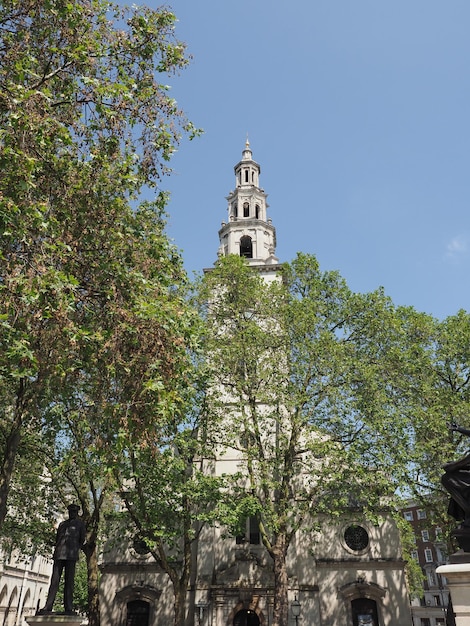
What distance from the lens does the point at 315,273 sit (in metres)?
22.9

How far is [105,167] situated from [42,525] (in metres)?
17.2

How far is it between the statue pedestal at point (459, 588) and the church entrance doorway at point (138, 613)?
22.0 metres

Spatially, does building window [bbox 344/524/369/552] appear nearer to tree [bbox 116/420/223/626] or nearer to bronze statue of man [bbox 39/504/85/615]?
tree [bbox 116/420/223/626]

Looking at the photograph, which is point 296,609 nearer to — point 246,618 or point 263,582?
point 263,582

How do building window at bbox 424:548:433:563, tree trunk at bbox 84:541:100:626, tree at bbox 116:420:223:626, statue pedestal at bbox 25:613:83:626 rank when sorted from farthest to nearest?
building window at bbox 424:548:433:563, tree trunk at bbox 84:541:100:626, tree at bbox 116:420:223:626, statue pedestal at bbox 25:613:83:626

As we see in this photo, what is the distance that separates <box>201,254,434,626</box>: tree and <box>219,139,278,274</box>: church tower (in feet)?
28.0

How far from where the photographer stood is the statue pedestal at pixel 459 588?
24.2 ft

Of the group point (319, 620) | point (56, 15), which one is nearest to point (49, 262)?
point (56, 15)

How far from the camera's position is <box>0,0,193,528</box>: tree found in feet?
26.9

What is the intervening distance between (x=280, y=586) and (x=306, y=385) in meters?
7.81

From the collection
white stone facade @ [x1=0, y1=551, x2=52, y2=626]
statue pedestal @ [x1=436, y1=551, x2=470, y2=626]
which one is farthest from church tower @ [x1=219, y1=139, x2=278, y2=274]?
white stone facade @ [x1=0, y1=551, x2=52, y2=626]

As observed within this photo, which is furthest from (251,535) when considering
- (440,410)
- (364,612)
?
(440,410)

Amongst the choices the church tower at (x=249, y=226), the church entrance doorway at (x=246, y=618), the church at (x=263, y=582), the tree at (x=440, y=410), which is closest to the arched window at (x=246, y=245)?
the church tower at (x=249, y=226)

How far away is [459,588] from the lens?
7523mm
